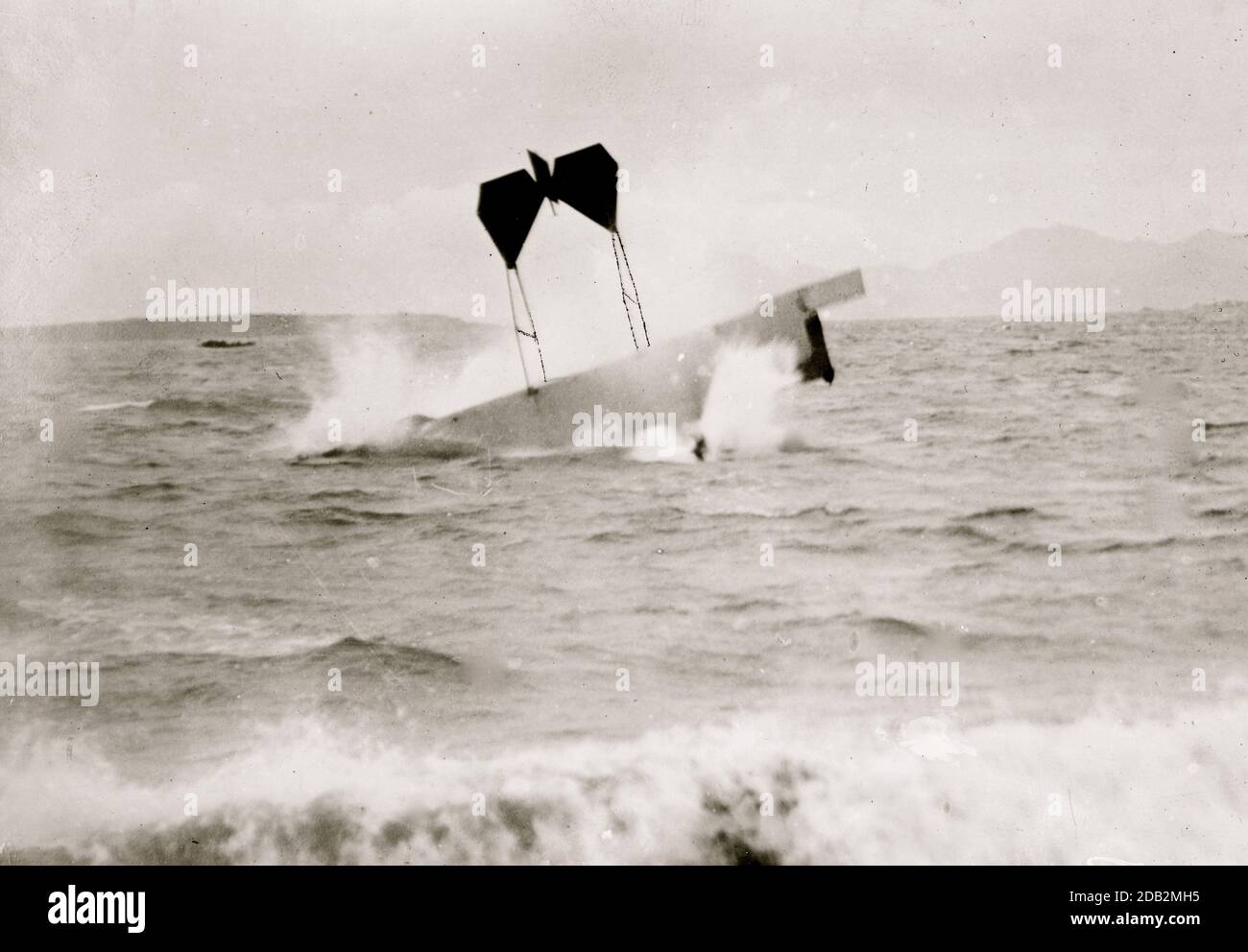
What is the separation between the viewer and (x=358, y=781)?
366cm

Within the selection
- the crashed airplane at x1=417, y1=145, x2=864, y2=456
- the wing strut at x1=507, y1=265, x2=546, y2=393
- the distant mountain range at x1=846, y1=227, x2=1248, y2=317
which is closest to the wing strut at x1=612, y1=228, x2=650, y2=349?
the crashed airplane at x1=417, y1=145, x2=864, y2=456

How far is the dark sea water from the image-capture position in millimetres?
3617

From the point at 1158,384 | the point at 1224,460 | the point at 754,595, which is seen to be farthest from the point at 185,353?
the point at 1224,460

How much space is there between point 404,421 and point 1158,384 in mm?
4372

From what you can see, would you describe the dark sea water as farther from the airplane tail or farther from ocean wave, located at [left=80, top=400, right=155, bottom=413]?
the airplane tail

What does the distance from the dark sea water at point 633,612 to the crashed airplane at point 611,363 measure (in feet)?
A: 0.65

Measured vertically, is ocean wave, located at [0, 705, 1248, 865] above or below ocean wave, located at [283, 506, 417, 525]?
below

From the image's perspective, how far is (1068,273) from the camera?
4.18 m

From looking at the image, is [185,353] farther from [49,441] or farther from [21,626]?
[21,626]

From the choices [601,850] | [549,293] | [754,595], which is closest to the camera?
[601,850]

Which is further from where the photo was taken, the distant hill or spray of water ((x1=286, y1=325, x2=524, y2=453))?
spray of water ((x1=286, y1=325, x2=524, y2=453))

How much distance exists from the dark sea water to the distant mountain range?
0.68 ft

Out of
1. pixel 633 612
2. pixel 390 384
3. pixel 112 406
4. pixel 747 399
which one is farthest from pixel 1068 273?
pixel 112 406

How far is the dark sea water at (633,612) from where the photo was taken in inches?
142
